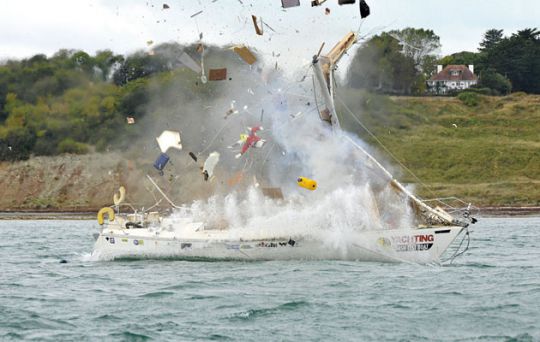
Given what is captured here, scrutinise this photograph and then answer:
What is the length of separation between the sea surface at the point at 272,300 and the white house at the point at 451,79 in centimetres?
9875

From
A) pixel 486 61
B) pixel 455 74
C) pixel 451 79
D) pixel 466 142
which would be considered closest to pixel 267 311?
pixel 466 142

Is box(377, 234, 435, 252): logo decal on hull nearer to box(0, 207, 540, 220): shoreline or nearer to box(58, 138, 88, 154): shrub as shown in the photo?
box(58, 138, 88, 154): shrub

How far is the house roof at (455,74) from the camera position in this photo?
152 meters

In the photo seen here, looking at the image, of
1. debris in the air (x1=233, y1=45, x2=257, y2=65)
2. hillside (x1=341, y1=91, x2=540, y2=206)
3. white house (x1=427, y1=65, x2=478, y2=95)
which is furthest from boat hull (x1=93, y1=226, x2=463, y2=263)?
white house (x1=427, y1=65, x2=478, y2=95)

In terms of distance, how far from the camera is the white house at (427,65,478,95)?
14775cm

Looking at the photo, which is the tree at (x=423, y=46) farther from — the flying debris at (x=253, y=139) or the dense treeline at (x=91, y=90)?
the flying debris at (x=253, y=139)

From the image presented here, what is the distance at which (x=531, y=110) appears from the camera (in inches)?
5335

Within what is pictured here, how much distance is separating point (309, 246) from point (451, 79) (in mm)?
109795

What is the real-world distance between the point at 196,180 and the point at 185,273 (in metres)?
41.9

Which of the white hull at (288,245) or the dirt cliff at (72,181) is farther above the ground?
the dirt cliff at (72,181)

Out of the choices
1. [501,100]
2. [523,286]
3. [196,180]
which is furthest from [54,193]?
[523,286]

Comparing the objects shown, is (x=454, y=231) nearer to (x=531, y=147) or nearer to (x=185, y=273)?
(x=185, y=273)

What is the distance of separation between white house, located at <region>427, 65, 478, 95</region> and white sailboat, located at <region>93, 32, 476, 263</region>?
99423 mm

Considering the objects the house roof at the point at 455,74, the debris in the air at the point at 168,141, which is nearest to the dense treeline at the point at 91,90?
the debris in the air at the point at 168,141
